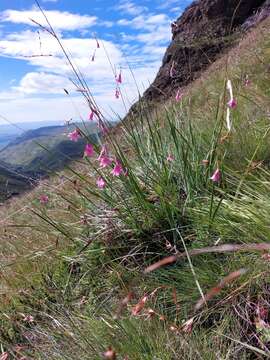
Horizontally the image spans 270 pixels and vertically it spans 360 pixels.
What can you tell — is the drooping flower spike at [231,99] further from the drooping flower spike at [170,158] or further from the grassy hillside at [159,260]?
the drooping flower spike at [170,158]

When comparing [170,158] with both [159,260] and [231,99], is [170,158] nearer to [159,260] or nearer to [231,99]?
[159,260]

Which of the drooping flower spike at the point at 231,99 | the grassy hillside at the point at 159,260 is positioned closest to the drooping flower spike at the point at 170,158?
the grassy hillside at the point at 159,260

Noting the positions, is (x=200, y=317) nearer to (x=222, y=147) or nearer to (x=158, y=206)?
(x=158, y=206)

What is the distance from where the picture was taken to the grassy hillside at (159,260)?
2.28m

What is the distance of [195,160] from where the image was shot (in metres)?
3.55

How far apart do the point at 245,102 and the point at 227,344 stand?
3159 mm

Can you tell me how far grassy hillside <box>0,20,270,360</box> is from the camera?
2.28m

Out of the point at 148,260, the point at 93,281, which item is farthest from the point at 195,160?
the point at 93,281

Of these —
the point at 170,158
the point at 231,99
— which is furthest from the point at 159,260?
the point at 231,99

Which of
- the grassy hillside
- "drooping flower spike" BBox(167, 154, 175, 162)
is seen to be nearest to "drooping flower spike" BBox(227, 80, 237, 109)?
the grassy hillside

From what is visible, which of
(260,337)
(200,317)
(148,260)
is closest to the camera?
(260,337)

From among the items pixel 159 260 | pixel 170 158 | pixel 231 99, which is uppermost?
pixel 231 99

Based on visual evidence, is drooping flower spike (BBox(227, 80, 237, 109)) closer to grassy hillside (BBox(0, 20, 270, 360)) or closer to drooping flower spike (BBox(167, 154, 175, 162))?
grassy hillside (BBox(0, 20, 270, 360))

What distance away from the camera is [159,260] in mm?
3180
